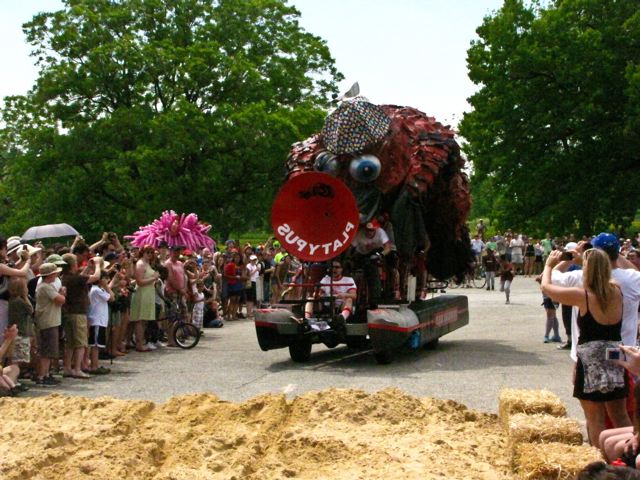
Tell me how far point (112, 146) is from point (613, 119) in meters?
17.9

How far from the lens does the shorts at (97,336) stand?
45.1 ft

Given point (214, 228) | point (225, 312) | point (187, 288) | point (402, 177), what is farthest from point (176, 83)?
point (402, 177)

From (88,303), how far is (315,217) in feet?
11.1

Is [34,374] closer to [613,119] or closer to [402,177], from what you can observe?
[402,177]

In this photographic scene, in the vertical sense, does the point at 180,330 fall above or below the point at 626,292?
below

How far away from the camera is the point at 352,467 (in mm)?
7363

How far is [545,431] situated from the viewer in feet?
23.7

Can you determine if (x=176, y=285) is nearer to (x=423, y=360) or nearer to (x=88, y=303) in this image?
(x=88, y=303)

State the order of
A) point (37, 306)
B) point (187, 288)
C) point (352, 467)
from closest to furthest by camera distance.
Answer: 1. point (352, 467)
2. point (37, 306)
3. point (187, 288)

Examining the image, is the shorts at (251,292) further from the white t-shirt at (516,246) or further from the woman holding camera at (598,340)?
the woman holding camera at (598,340)

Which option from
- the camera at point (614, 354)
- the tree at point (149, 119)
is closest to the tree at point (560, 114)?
the tree at point (149, 119)

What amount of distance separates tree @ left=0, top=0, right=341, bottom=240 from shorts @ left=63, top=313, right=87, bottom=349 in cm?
2160

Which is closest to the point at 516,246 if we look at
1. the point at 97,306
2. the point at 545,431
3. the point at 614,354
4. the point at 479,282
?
the point at 479,282

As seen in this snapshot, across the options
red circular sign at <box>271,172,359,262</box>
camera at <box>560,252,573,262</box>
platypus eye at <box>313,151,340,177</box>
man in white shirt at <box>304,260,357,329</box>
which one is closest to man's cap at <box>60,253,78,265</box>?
red circular sign at <box>271,172,359,262</box>
